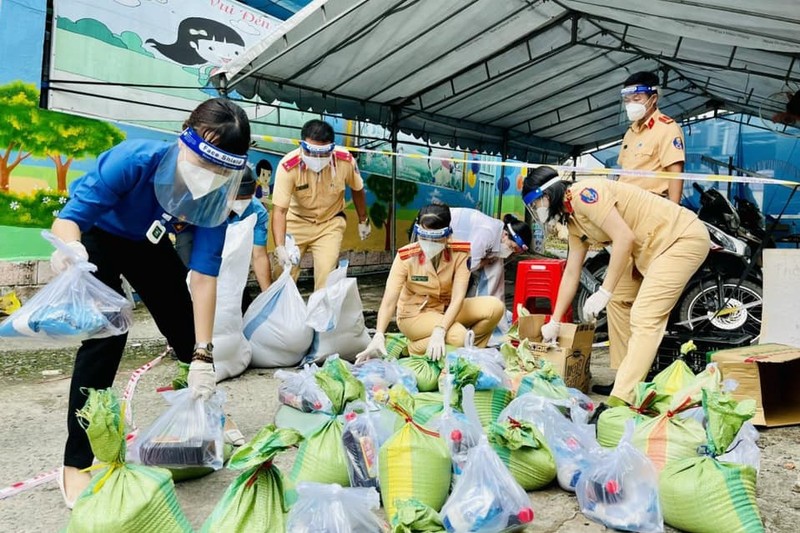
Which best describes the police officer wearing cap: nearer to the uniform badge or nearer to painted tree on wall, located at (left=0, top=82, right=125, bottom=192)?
the uniform badge

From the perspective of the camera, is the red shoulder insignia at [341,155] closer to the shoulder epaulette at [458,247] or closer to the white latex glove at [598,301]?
the shoulder epaulette at [458,247]

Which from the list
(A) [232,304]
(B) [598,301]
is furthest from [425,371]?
(A) [232,304]

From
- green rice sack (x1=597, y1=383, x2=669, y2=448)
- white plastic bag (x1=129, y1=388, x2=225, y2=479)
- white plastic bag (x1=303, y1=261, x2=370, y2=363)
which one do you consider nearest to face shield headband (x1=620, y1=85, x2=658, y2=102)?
white plastic bag (x1=303, y1=261, x2=370, y2=363)

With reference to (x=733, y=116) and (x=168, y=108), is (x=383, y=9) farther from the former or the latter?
(x=733, y=116)

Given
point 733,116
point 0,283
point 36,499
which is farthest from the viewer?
point 733,116

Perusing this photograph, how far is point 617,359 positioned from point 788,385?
789 mm

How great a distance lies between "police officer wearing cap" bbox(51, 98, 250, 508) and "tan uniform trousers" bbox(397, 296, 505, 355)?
1.73 m

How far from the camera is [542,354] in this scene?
3324mm

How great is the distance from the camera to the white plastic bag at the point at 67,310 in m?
1.76

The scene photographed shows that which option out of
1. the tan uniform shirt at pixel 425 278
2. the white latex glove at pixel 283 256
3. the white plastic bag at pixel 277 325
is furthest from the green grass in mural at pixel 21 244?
the tan uniform shirt at pixel 425 278

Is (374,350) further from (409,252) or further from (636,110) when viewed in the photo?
(636,110)

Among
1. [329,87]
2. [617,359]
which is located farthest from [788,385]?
[329,87]

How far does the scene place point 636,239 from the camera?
313 centimetres

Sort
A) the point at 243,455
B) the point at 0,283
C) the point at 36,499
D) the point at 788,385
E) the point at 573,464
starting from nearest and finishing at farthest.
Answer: the point at 243,455, the point at 36,499, the point at 573,464, the point at 788,385, the point at 0,283
